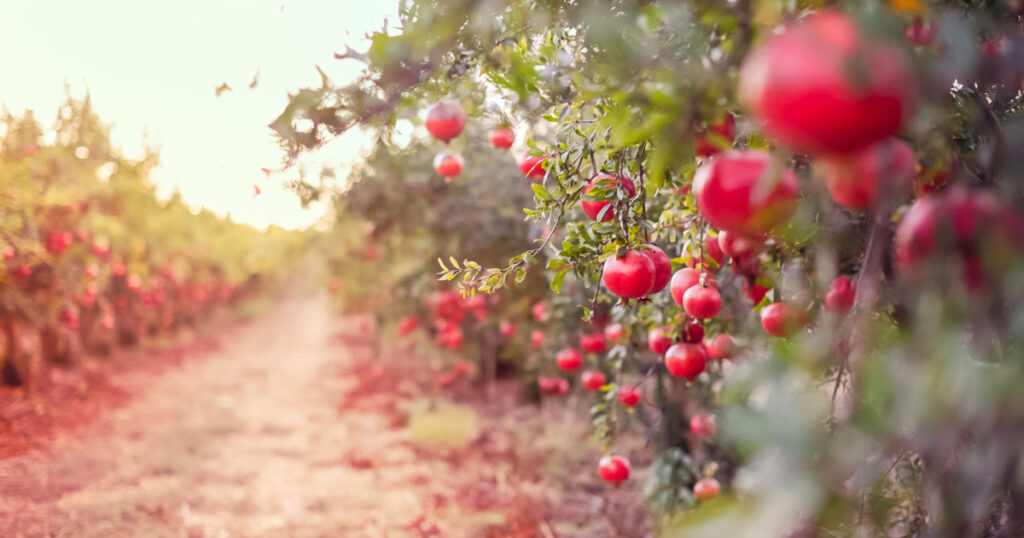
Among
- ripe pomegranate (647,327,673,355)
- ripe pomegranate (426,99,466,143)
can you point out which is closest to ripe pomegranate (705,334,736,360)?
ripe pomegranate (647,327,673,355)

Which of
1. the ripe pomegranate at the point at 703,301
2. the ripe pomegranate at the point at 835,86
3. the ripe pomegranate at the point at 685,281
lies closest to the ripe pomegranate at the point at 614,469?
the ripe pomegranate at the point at 685,281

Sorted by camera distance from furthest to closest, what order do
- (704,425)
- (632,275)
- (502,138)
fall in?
(704,425) → (502,138) → (632,275)

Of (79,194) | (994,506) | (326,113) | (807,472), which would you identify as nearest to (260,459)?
(79,194)

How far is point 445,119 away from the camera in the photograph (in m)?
2.66

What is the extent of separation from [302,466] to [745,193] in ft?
22.8

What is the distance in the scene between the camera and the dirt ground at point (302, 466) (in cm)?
521

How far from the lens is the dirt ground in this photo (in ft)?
17.1

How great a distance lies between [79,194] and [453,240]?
516 cm

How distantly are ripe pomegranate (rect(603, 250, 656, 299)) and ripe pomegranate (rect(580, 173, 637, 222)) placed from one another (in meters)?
0.20

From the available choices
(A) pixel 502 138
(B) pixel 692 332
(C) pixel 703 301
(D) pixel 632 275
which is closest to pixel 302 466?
(A) pixel 502 138

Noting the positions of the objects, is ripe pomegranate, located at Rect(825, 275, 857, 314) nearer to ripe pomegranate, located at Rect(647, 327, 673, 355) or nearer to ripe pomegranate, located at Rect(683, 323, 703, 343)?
ripe pomegranate, located at Rect(683, 323, 703, 343)

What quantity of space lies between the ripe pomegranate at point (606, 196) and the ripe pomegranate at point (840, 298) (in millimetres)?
789

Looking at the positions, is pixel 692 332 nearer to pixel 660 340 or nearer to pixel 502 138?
pixel 660 340

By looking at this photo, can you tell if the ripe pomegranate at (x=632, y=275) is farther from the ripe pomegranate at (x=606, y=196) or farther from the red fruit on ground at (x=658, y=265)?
the ripe pomegranate at (x=606, y=196)
